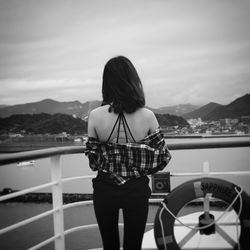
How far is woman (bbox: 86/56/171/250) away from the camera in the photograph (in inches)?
54.5

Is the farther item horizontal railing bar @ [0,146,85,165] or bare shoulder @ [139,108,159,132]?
horizontal railing bar @ [0,146,85,165]

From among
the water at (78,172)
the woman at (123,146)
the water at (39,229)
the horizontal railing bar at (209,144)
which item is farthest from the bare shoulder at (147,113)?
the water at (78,172)

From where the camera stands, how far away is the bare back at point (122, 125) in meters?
1.40

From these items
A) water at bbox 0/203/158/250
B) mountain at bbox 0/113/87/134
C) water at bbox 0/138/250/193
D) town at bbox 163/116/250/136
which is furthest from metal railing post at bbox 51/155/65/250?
mountain at bbox 0/113/87/134

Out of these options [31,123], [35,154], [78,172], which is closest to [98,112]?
[35,154]

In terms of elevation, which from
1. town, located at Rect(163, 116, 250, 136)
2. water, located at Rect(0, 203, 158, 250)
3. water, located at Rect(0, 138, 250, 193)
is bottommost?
water, located at Rect(0, 203, 158, 250)

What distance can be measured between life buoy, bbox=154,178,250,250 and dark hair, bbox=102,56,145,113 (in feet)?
2.03

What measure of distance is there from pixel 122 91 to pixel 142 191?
0.44 m

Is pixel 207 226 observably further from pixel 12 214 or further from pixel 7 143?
pixel 7 143

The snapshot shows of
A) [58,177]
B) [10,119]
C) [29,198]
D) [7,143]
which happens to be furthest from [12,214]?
[58,177]

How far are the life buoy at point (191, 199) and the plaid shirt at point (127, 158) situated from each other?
395 mm

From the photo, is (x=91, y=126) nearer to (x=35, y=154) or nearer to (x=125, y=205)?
(x=125, y=205)

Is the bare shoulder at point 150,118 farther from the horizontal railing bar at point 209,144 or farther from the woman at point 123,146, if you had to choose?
the horizontal railing bar at point 209,144

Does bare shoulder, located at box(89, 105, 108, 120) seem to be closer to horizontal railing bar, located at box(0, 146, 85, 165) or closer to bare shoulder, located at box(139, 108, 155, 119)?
bare shoulder, located at box(139, 108, 155, 119)
